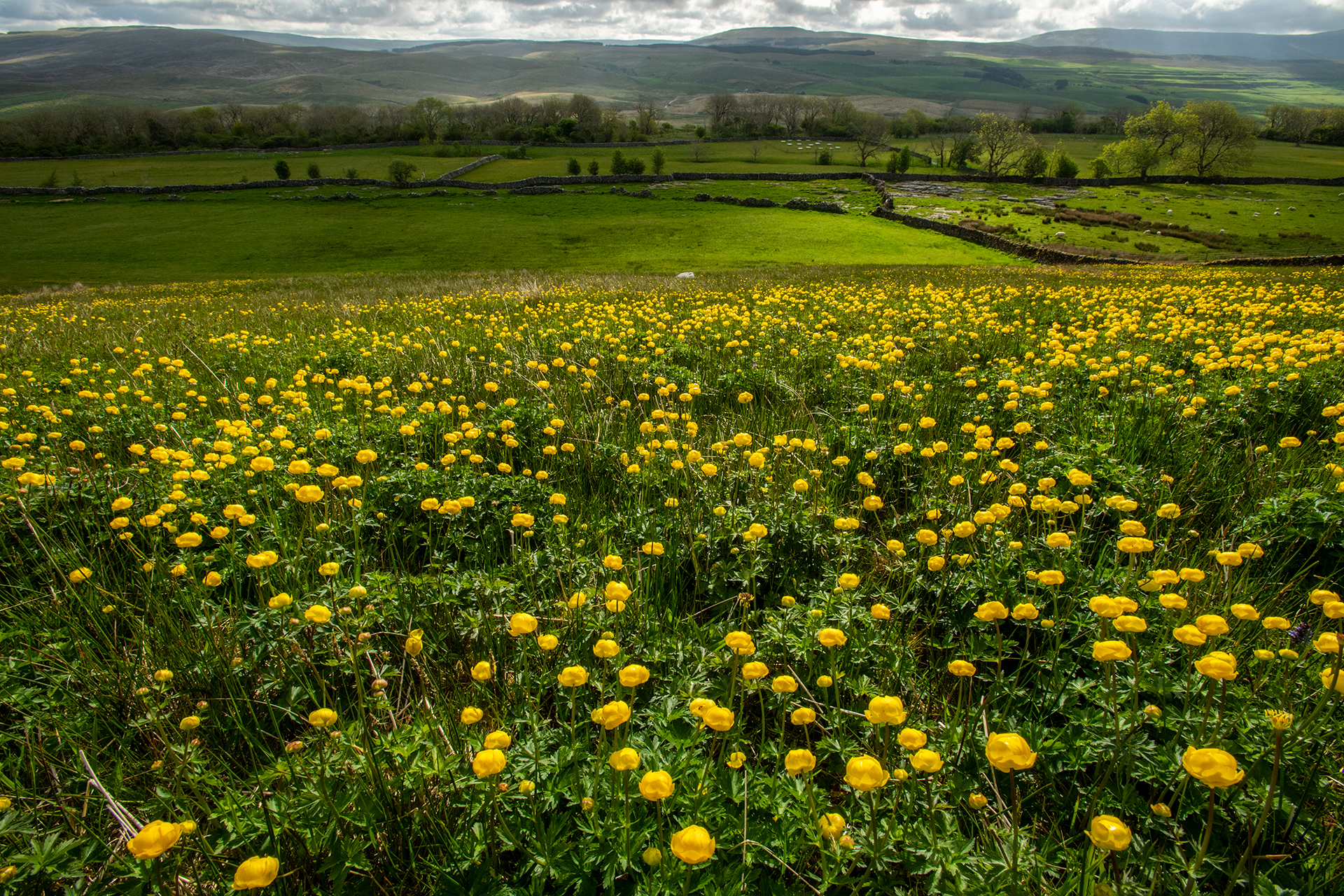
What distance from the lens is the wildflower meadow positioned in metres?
1.75

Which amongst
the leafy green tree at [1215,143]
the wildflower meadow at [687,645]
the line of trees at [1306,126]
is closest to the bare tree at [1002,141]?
the leafy green tree at [1215,143]

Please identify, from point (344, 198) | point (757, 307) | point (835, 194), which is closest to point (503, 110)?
point (344, 198)

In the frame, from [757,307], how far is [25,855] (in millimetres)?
10124

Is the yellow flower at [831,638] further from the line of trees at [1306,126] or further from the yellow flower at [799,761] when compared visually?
the line of trees at [1306,126]

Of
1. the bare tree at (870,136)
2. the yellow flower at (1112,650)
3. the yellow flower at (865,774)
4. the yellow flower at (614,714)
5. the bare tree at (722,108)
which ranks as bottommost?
the yellow flower at (865,774)

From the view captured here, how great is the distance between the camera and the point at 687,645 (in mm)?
2531

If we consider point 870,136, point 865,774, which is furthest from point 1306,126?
point 865,774

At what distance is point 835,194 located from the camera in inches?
2697

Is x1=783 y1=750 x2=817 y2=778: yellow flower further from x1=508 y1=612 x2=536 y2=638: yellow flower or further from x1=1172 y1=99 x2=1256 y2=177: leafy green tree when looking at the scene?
x1=1172 y1=99 x2=1256 y2=177: leafy green tree

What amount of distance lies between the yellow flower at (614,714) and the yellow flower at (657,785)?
7.1 inches

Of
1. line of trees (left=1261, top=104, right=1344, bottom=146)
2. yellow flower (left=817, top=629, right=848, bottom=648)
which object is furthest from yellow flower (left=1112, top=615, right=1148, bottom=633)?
line of trees (left=1261, top=104, right=1344, bottom=146)

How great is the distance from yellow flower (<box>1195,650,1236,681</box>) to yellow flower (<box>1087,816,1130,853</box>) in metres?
0.52

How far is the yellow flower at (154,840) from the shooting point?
1324 millimetres

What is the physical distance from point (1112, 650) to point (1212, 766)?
0.39 metres
